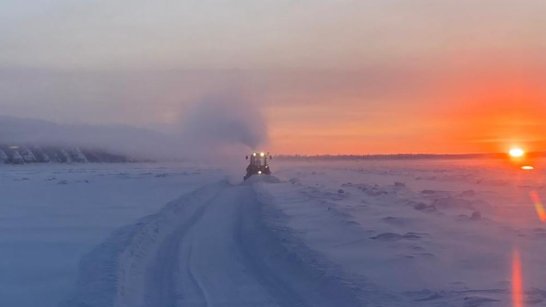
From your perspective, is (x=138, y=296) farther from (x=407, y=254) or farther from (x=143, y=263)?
(x=407, y=254)

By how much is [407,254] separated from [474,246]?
7.05 feet

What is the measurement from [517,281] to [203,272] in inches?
214

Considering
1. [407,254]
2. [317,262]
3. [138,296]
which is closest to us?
[138,296]

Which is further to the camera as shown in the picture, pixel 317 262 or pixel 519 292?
pixel 317 262

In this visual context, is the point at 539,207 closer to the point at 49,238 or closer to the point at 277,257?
the point at 277,257

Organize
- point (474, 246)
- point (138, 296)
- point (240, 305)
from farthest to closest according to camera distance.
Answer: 1. point (474, 246)
2. point (138, 296)
3. point (240, 305)

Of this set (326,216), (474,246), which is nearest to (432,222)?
(326,216)

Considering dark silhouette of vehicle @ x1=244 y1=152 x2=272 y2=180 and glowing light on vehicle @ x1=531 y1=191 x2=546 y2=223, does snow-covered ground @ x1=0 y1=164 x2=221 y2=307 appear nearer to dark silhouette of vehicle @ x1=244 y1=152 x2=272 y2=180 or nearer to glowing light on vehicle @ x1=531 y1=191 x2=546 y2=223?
glowing light on vehicle @ x1=531 y1=191 x2=546 y2=223

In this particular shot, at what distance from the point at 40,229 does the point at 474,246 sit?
13393 mm

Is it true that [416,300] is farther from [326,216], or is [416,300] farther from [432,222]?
[326,216]

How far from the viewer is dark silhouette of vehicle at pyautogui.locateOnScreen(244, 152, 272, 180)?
59.2 metres

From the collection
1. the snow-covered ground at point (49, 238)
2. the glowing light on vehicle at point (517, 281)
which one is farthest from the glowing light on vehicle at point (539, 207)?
the snow-covered ground at point (49, 238)

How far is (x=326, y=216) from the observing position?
77.9 ft

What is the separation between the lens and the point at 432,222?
21.5 m
